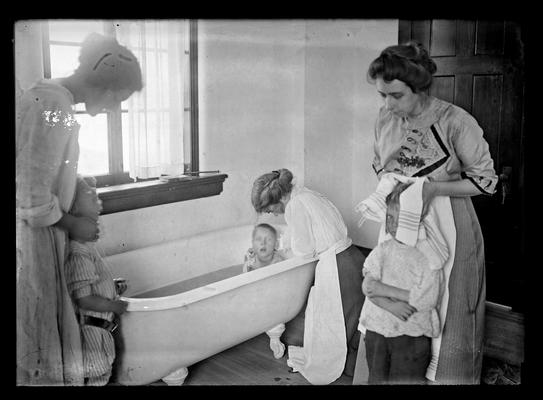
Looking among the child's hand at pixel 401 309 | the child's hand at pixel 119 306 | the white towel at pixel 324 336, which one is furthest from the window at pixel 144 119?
the child's hand at pixel 401 309

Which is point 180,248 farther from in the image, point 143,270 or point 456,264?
point 456,264

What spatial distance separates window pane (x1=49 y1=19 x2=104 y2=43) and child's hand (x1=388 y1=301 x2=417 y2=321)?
1634 millimetres

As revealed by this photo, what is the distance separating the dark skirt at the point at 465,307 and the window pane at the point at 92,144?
1.43 m

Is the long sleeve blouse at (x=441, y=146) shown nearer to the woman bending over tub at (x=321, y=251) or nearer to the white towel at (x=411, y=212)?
the white towel at (x=411, y=212)

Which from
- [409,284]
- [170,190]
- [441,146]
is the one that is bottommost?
[409,284]

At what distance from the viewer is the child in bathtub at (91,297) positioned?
250 centimetres

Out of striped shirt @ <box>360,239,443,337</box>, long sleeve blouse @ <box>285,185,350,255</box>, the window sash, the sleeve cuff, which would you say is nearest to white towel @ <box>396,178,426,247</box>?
striped shirt @ <box>360,239,443,337</box>

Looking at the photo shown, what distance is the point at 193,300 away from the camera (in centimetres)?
248

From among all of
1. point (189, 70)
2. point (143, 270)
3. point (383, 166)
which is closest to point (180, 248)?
point (143, 270)

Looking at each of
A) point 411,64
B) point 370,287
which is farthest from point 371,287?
point 411,64

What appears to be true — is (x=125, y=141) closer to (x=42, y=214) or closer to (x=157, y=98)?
(x=157, y=98)

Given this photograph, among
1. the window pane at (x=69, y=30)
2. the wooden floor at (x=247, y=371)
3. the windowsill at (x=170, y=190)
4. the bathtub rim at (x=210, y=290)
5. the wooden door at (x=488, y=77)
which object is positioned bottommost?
the wooden floor at (x=247, y=371)

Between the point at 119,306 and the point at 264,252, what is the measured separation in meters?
0.63

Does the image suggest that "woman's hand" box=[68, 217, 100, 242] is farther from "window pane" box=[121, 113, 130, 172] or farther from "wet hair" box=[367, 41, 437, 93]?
"wet hair" box=[367, 41, 437, 93]
